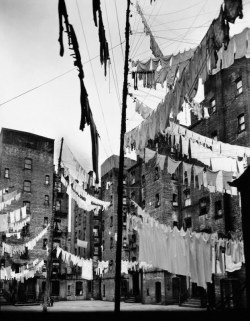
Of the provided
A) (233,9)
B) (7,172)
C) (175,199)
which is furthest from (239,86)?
(7,172)

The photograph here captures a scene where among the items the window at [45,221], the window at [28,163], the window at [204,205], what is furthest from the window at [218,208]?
the window at [28,163]

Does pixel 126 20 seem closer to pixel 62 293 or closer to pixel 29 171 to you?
pixel 29 171

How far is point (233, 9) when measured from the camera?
26.8 ft

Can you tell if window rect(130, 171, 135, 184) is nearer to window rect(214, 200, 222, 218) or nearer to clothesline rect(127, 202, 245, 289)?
window rect(214, 200, 222, 218)

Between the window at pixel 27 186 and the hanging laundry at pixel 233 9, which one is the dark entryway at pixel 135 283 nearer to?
the window at pixel 27 186

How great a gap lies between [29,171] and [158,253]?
110 ft

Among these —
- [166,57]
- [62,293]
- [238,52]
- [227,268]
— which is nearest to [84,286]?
[62,293]

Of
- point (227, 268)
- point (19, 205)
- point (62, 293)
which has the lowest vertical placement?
point (62, 293)

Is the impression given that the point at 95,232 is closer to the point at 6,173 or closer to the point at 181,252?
the point at 6,173

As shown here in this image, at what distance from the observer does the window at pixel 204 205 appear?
32.5 meters

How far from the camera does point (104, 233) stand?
55.8 meters

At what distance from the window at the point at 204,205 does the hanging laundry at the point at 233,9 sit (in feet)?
83.5

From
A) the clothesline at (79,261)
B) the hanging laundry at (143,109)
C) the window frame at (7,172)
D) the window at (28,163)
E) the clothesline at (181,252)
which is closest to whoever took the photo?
the clothesline at (181,252)

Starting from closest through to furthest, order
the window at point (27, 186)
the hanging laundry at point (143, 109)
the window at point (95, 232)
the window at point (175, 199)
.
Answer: the hanging laundry at point (143, 109) < the window at point (175, 199) < the window at point (27, 186) < the window at point (95, 232)
